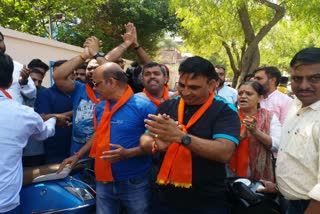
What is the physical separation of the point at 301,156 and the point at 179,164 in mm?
730

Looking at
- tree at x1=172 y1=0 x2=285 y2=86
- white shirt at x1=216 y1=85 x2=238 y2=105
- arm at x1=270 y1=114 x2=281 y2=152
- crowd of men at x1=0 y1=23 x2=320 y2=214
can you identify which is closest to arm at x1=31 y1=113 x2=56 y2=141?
crowd of men at x1=0 y1=23 x2=320 y2=214

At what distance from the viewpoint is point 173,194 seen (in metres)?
2.50

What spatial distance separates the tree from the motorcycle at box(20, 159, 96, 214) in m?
7.83

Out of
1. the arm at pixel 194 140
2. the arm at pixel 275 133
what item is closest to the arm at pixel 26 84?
the arm at pixel 194 140

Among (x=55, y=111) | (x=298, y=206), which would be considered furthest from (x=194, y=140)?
(x=55, y=111)

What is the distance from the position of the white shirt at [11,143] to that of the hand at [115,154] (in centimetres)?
56

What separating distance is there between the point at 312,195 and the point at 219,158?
0.56m

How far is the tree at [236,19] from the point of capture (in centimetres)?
1062

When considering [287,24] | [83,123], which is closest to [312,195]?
[83,123]

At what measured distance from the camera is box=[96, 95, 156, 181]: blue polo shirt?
2887 millimetres

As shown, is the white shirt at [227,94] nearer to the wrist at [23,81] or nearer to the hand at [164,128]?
the wrist at [23,81]

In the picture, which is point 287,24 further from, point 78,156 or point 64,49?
point 78,156

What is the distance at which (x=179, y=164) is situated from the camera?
2.36 metres

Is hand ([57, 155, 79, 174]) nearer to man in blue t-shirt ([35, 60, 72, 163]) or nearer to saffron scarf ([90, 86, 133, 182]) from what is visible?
saffron scarf ([90, 86, 133, 182])
